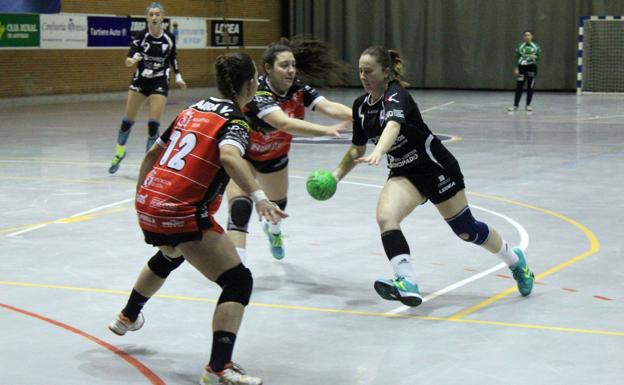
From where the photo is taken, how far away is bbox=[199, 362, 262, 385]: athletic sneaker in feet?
14.5

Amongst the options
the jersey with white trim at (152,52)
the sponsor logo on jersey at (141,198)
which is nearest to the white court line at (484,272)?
the sponsor logo on jersey at (141,198)

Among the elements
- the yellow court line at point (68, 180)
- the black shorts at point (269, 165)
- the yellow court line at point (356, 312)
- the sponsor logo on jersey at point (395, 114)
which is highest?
the sponsor logo on jersey at point (395, 114)

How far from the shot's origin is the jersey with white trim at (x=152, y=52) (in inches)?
493

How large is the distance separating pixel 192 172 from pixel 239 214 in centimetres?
187

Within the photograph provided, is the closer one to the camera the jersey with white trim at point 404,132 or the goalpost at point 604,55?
the jersey with white trim at point 404,132

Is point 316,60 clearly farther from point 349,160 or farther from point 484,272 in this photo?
point 484,272

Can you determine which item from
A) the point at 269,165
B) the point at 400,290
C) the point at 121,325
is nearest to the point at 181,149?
the point at 121,325

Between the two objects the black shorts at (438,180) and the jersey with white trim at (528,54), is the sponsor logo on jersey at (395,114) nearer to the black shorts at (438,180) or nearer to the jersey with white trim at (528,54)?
the black shorts at (438,180)

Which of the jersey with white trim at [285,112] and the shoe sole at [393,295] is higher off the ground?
the jersey with white trim at [285,112]

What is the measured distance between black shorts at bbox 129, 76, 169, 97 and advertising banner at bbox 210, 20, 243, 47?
16.8 meters

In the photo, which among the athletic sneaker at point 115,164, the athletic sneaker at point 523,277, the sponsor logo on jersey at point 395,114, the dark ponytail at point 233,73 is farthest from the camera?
the athletic sneaker at point 115,164

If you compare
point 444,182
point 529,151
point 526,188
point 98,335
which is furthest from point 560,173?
point 98,335

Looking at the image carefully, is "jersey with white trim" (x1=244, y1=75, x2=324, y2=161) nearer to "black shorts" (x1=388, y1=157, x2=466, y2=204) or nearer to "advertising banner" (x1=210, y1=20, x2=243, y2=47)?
"black shorts" (x1=388, y1=157, x2=466, y2=204)

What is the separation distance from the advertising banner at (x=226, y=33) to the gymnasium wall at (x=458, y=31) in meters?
3.07
